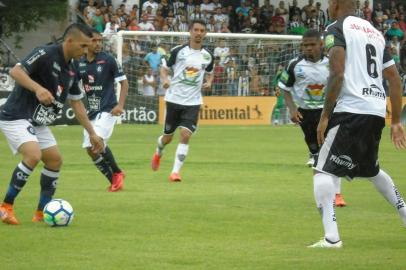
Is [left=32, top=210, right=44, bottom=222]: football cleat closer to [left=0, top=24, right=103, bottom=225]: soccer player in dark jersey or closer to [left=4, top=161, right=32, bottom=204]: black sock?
[left=0, top=24, right=103, bottom=225]: soccer player in dark jersey

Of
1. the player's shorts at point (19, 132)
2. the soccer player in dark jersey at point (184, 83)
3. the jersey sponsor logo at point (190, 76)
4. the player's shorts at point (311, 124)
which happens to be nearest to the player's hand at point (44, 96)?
the player's shorts at point (19, 132)

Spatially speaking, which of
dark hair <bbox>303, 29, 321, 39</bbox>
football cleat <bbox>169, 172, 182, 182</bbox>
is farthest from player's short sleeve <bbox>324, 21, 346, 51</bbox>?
football cleat <bbox>169, 172, 182, 182</bbox>

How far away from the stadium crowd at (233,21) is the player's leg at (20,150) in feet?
71.9

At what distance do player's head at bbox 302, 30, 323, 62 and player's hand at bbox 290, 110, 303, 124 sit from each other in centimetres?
84

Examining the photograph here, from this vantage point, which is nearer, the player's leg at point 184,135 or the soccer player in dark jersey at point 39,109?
the soccer player in dark jersey at point 39,109

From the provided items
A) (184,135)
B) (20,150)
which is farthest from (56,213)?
(184,135)

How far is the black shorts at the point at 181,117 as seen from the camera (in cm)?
1738

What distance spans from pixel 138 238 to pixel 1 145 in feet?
50.3

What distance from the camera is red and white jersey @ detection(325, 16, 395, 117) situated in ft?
30.2

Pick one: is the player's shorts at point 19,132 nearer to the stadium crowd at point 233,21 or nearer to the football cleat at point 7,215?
the football cleat at point 7,215

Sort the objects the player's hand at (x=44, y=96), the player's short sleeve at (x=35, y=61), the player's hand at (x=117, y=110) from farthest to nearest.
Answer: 1. the player's hand at (x=117, y=110)
2. the player's short sleeve at (x=35, y=61)
3. the player's hand at (x=44, y=96)

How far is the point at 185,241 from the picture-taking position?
988 cm

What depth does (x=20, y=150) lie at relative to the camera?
10969mm

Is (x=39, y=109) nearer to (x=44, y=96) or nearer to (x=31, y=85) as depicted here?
(x=31, y=85)
